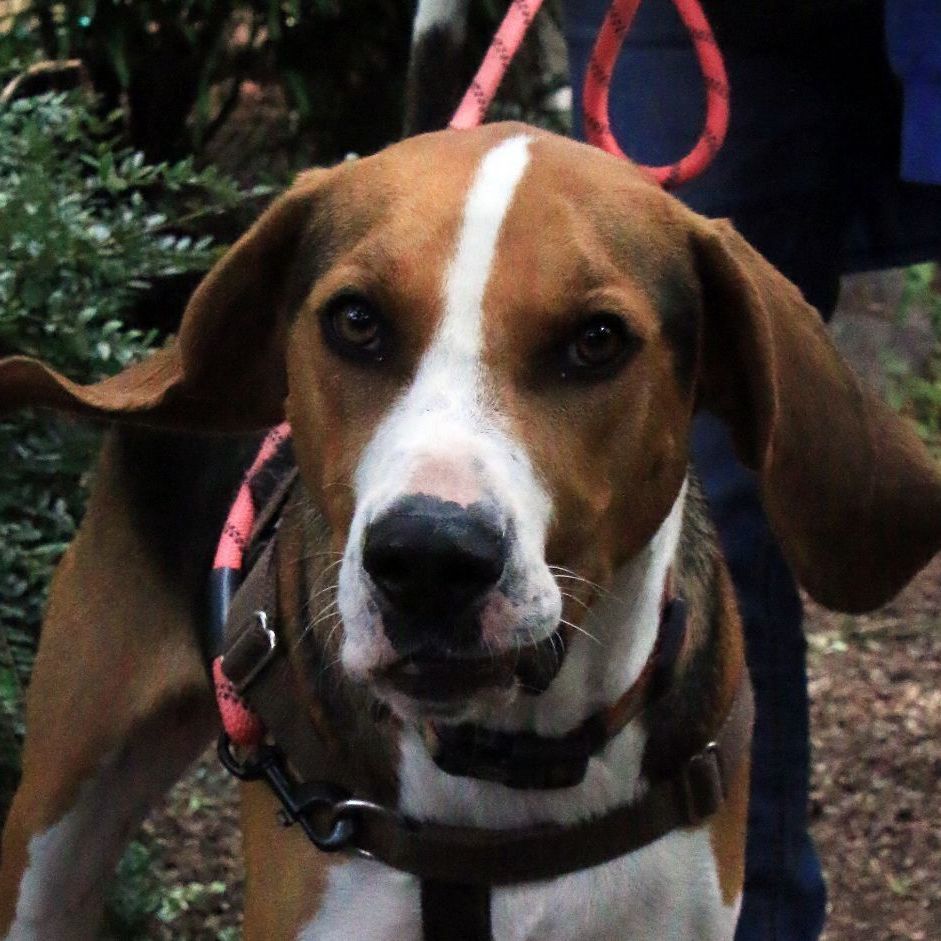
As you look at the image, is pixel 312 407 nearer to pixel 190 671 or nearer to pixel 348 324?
pixel 348 324

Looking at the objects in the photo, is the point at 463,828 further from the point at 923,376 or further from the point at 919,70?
the point at 923,376

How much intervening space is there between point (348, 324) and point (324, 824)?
2.49ft

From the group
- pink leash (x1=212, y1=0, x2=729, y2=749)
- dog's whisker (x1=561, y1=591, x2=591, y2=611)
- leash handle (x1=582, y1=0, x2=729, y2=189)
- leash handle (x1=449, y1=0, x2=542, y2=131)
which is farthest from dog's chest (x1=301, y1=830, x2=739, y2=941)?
leash handle (x1=449, y1=0, x2=542, y2=131)

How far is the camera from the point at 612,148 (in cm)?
271

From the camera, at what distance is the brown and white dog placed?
78.5 inches

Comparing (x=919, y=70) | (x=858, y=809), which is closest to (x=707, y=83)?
(x=919, y=70)

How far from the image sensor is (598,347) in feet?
7.01

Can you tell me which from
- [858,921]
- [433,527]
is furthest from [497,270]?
[858,921]

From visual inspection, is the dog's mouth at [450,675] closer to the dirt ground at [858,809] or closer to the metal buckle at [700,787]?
the metal buckle at [700,787]

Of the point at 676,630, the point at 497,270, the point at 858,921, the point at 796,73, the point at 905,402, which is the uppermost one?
the point at 497,270

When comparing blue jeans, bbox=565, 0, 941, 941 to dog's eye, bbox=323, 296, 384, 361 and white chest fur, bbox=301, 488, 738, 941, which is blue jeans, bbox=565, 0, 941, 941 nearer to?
white chest fur, bbox=301, 488, 738, 941

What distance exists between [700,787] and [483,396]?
0.80 metres

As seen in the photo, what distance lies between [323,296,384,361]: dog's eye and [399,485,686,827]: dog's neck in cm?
51

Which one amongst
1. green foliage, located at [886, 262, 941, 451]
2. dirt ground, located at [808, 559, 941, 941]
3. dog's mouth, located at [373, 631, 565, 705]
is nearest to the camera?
dog's mouth, located at [373, 631, 565, 705]
